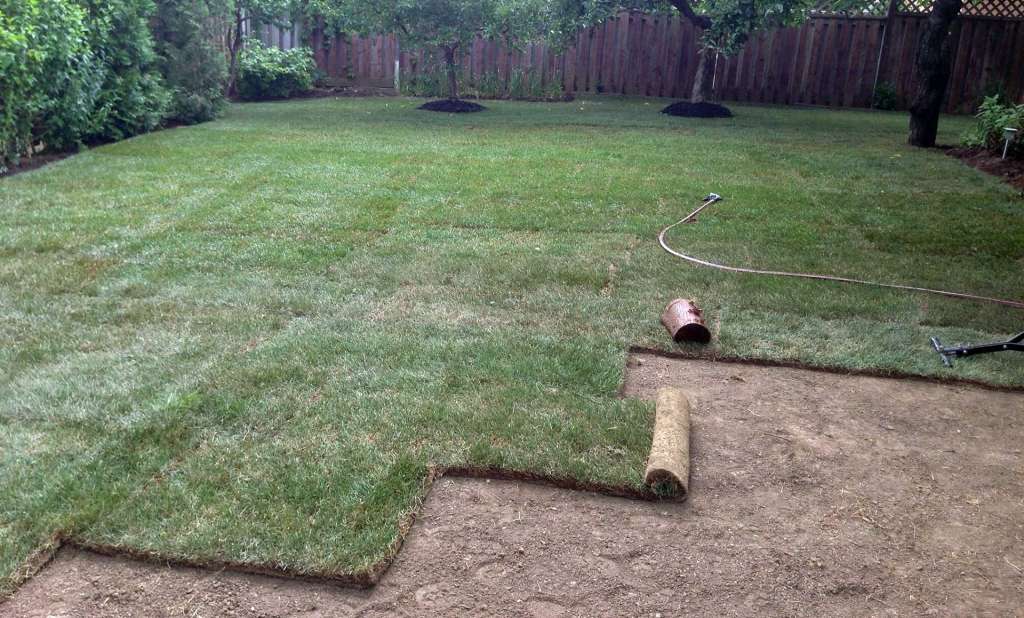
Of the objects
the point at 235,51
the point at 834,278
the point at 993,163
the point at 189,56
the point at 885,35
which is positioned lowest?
the point at 834,278

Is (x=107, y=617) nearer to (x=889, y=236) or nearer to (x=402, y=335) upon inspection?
(x=402, y=335)

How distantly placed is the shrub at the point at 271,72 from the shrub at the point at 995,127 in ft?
34.2

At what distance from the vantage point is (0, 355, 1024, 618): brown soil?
Result: 2.23 metres

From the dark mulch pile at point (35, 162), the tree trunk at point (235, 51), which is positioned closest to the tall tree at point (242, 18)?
the tree trunk at point (235, 51)

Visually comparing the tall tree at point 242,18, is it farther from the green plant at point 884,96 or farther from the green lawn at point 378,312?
the green plant at point 884,96

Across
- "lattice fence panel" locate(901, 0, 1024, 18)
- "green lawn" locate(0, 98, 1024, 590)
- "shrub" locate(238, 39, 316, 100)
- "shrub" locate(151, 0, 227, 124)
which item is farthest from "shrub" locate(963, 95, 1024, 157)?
"shrub" locate(238, 39, 316, 100)

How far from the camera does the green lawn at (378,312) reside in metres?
2.68

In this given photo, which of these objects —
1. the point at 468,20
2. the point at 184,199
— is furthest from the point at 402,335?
the point at 468,20

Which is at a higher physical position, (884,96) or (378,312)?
(884,96)

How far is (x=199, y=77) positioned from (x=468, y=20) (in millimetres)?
3791

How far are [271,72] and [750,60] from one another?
8.15m

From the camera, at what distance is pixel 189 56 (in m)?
10.5

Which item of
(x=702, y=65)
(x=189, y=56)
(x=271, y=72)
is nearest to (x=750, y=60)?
(x=702, y=65)

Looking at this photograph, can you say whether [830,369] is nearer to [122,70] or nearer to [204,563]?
[204,563]
